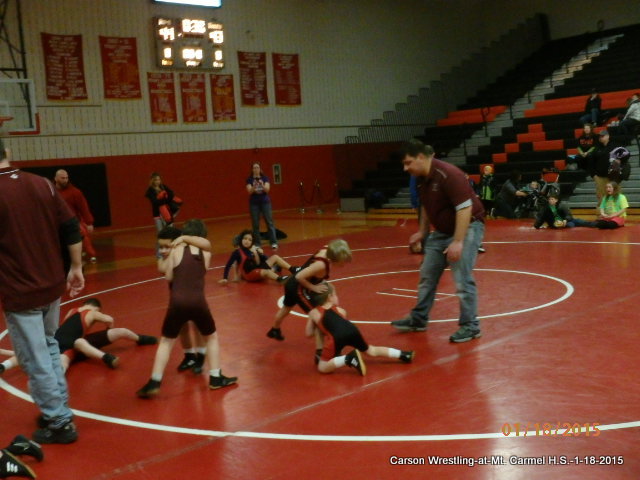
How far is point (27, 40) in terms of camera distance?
768 inches

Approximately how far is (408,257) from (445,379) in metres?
6.87

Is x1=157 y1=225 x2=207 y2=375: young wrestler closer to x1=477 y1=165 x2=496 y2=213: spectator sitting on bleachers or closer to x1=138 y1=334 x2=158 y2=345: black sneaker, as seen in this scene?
x1=138 y1=334 x2=158 y2=345: black sneaker

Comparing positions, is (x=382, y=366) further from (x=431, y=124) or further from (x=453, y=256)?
(x=431, y=124)

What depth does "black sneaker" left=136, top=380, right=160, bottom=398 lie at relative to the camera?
5938mm

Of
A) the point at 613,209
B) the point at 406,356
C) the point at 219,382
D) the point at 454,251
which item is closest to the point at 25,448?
the point at 219,382

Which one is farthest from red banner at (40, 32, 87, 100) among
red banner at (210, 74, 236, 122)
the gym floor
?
the gym floor

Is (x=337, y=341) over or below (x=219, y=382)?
over

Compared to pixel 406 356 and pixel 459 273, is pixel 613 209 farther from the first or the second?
pixel 406 356

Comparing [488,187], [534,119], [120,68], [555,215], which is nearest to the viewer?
[555,215]

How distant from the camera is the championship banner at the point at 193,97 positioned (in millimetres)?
22797

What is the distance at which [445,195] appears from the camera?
23.0 ft

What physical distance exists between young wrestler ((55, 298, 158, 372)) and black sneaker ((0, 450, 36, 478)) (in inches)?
92.0

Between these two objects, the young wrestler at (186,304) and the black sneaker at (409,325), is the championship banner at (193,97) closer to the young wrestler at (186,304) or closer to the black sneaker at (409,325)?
the black sneaker at (409,325)

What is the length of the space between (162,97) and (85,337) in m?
16.0
